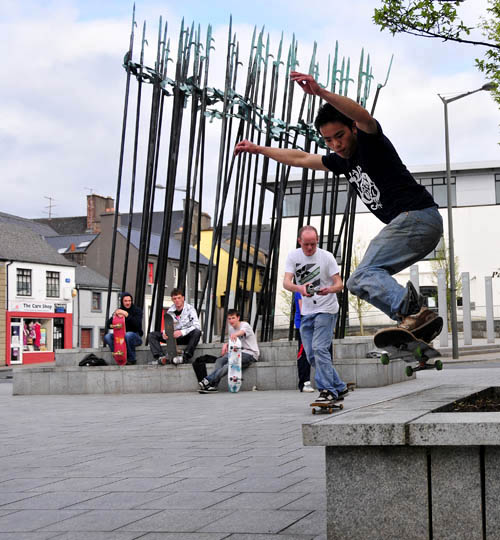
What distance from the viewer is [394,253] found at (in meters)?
4.57

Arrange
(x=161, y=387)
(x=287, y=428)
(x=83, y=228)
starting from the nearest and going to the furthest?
(x=287, y=428)
(x=161, y=387)
(x=83, y=228)

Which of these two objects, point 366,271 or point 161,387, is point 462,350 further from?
point 366,271

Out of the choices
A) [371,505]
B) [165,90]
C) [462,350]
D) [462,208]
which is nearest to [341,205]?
[462,208]

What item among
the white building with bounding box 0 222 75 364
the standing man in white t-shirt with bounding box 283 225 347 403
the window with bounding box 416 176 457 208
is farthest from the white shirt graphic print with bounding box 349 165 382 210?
the window with bounding box 416 176 457 208

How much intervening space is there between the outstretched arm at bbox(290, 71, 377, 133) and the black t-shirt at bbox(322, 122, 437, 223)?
71 mm

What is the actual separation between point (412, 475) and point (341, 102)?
6.39 ft

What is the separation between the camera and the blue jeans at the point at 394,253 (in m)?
4.48

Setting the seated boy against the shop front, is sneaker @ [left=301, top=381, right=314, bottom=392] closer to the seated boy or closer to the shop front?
the seated boy

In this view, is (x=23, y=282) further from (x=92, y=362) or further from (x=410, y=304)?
(x=410, y=304)

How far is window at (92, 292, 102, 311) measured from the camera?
51.5m

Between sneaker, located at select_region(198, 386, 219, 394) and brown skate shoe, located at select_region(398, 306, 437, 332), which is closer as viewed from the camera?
brown skate shoe, located at select_region(398, 306, 437, 332)

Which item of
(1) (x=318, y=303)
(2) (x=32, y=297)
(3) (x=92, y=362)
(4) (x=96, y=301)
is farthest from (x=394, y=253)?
(4) (x=96, y=301)

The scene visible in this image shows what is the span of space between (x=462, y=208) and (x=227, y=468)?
52.7 metres

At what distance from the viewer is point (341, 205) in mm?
58094
